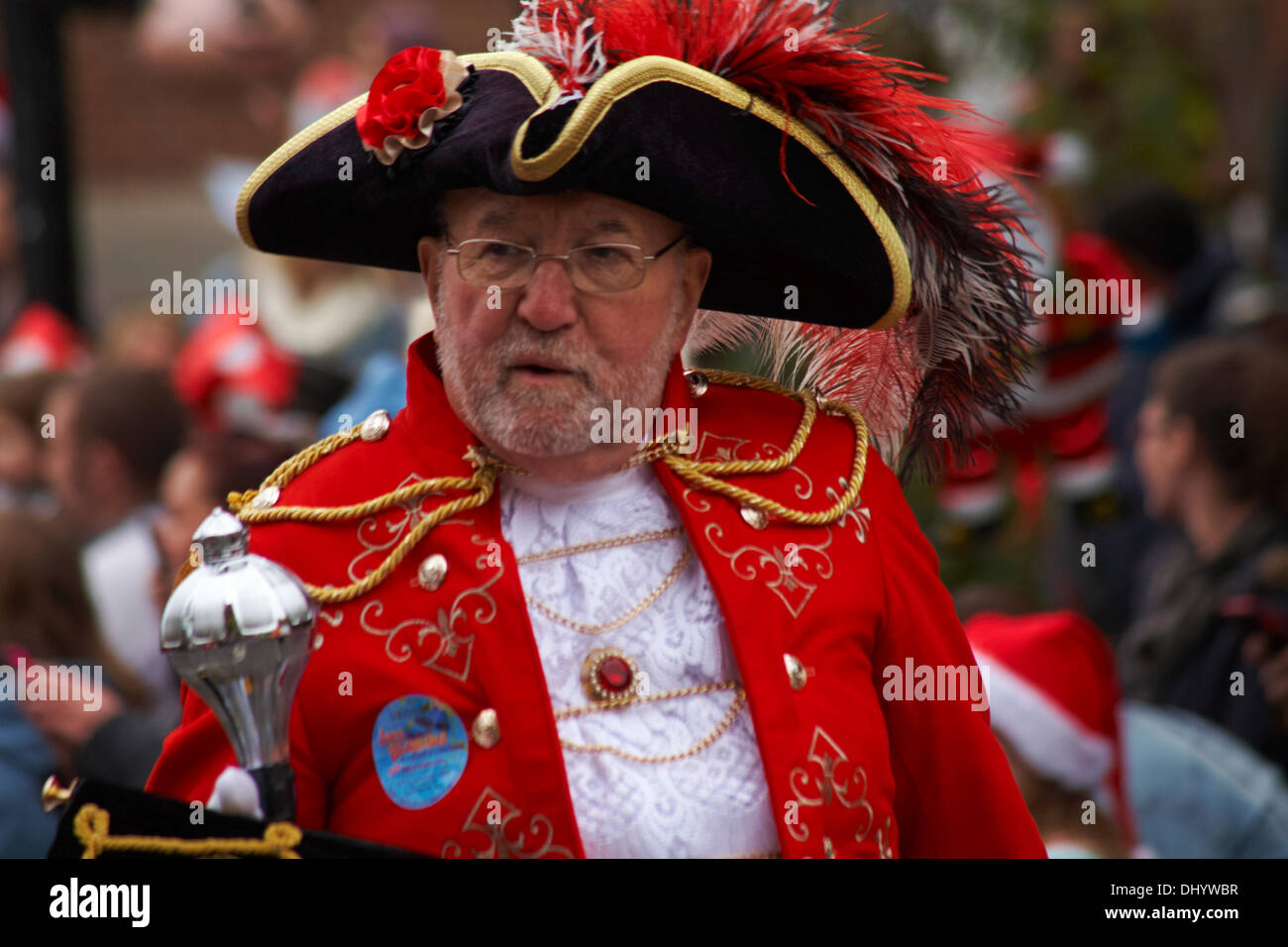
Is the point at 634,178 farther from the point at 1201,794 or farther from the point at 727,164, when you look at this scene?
the point at 1201,794

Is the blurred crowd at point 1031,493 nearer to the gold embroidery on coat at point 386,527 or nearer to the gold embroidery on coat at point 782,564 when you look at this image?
the gold embroidery on coat at point 782,564

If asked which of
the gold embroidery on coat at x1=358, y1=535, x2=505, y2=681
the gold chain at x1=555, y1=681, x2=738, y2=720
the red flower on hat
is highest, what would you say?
the red flower on hat

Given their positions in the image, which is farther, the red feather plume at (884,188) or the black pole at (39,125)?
the black pole at (39,125)

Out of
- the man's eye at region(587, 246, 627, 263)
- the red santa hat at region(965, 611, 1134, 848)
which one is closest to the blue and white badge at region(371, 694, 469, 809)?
the man's eye at region(587, 246, 627, 263)

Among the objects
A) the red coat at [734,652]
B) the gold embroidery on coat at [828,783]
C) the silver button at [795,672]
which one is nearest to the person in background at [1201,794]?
the red coat at [734,652]

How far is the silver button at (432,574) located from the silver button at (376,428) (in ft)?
0.89

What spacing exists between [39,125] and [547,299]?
3987 millimetres

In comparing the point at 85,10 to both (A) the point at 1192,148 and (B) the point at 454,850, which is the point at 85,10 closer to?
(B) the point at 454,850

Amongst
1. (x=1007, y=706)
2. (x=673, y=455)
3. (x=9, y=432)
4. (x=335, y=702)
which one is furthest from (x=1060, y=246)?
(x=335, y=702)

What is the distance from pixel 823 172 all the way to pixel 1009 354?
1.58ft

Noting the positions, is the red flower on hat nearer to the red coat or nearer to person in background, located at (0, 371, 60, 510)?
the red coat

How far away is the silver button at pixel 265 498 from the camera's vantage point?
265cm

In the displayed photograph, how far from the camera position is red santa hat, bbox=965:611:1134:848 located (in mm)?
3705
